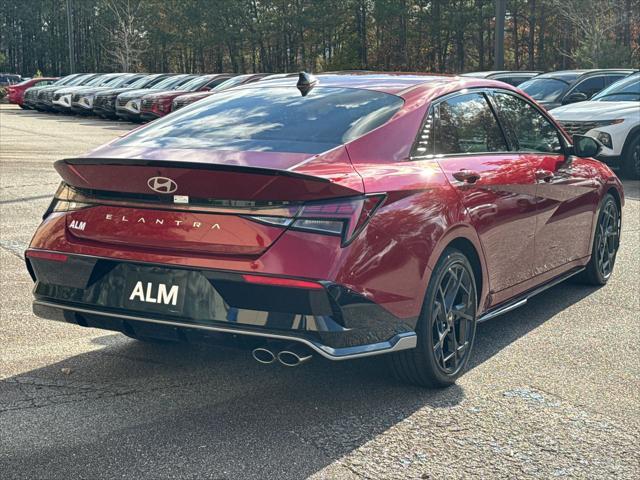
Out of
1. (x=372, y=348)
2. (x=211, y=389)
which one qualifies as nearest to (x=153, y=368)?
(x=211, y=389)

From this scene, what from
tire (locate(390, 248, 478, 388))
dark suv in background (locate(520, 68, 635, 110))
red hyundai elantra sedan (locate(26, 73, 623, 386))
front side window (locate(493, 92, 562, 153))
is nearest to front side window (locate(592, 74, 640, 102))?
dark suv in background (locate(520, 68, 635, 110))

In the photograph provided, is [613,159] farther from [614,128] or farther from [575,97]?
[575,97]

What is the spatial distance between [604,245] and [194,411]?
4.03m

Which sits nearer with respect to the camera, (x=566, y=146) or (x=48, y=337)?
(x=48, y=337)

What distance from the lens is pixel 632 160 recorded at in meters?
14.6

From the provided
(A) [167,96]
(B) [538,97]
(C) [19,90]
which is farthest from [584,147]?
(C) [19,90]

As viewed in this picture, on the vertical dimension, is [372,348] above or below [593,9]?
below

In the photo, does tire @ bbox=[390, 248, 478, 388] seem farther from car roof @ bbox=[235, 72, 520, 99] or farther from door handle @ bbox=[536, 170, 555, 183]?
door handle @ bbox=[536, 170, 555, 183]

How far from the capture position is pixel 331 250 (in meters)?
3.89

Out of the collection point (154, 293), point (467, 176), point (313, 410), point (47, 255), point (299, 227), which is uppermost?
point (467, 176)

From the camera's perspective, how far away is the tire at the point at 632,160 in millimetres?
14453

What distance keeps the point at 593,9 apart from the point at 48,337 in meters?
47.2

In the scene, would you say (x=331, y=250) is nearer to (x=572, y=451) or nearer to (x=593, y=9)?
(x=572, y=451)

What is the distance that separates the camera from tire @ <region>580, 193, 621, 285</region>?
696 cm
